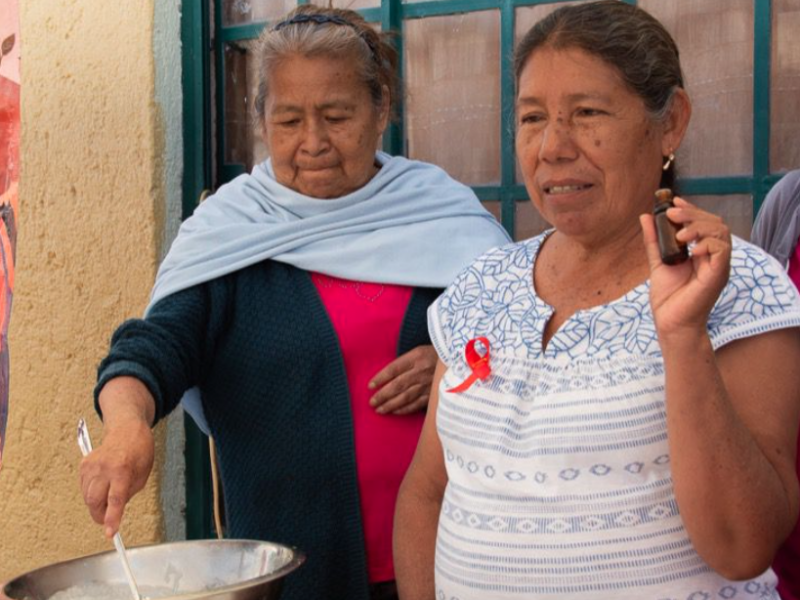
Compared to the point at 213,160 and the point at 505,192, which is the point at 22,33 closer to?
the point at 213,160

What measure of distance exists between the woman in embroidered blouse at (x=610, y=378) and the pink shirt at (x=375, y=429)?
0.94 ft

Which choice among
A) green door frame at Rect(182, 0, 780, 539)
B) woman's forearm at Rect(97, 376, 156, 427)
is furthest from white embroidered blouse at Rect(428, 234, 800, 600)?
→ green door frame at Rect(182, 0, 780, 539)

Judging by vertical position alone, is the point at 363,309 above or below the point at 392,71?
below

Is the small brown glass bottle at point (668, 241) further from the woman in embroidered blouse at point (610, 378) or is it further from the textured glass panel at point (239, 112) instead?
the textured glass panel at point (239, 112)

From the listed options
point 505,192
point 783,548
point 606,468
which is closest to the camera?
point 606,468

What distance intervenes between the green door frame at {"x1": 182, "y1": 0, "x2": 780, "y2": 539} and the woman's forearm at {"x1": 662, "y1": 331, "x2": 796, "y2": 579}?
1.25 metres

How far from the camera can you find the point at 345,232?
2613 millimetres

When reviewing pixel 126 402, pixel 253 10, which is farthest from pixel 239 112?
pixel 126 402

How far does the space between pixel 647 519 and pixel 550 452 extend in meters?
0.16

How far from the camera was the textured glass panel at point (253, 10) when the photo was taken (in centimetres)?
356

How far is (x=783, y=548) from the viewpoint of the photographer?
90.6 inches

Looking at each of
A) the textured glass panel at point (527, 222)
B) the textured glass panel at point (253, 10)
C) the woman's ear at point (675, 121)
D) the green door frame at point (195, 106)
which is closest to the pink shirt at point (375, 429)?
the woman's ear at point (675, 121)

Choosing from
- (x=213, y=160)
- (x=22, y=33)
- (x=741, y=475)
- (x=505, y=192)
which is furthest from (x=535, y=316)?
(x=22, y=33)

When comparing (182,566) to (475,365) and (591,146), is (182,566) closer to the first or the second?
(475,365)
